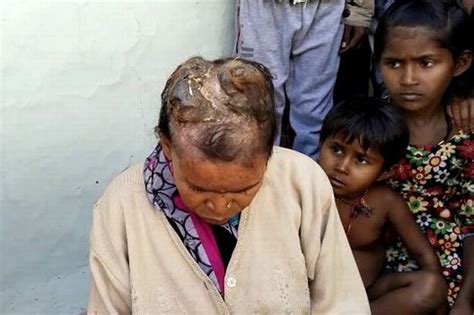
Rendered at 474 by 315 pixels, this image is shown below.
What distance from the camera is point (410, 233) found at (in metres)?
2.72

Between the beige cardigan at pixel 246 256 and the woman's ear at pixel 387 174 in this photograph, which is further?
the woman's ear at pixel 387 174

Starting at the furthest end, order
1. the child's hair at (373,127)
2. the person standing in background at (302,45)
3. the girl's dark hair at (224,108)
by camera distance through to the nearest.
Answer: the person standing in background at (302,45)
the child's hair at (373,127)
the girl's dark hair at (224,108)

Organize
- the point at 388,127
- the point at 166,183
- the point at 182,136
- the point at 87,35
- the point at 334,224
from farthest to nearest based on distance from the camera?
the point at 87,35 < the point at 388,127 < the point at 334,224 < the point at 166,183 < the point at 182,136

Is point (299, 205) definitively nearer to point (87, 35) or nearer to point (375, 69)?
point (87, 35)

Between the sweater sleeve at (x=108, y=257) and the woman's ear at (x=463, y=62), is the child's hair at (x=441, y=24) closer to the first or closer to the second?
the woman's ear at (x=463, y=62)

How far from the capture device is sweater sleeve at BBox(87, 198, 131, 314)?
193cm

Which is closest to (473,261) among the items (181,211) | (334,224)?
(334,224)

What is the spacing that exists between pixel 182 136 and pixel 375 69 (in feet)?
6.05

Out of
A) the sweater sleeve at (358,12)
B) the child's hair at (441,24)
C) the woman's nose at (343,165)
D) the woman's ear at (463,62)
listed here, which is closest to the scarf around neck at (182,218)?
the woman's nose at (343,165)

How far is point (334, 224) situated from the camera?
2.06 meters

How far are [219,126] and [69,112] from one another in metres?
1.31

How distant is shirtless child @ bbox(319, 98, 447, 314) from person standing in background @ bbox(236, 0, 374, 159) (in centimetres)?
43

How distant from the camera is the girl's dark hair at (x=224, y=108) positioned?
1679 mm

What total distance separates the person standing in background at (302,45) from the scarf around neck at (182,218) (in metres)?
1.15
